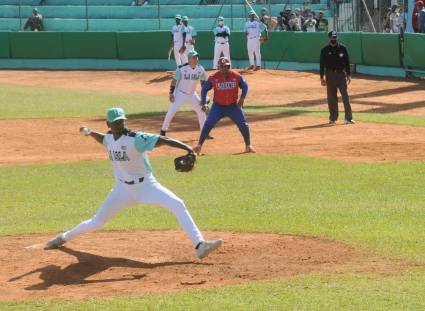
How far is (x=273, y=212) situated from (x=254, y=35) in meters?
26.2

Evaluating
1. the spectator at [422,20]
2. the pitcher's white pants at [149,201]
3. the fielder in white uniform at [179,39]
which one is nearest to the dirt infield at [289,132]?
the fielder in white uniform at [179,39]

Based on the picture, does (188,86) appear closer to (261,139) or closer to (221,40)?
(261,139)

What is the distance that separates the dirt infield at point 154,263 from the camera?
11.4m

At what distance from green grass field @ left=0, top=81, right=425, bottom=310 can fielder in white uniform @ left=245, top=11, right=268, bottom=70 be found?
19.7m

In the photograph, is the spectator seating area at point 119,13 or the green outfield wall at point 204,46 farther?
the spectator seating area at point 119,13

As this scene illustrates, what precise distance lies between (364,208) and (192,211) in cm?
271

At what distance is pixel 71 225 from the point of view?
14984mm

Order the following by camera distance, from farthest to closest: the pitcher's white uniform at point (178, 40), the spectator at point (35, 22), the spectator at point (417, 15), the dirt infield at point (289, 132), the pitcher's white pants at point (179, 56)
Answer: the spectator at point (35, 22), the pitcher's white pants at point (179, 56), the pitcher's white uniform at point (178, 40), the spectator at point (417, 15), the dirt infield at point (289, 132)

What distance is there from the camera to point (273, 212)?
1545 cm

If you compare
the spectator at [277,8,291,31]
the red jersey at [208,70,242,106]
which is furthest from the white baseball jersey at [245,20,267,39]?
the red jersey at [208,70,242,106]

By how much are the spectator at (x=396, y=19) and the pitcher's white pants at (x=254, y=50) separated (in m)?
5.54

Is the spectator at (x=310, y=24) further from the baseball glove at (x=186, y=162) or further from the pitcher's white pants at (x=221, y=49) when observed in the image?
the baseball glove at (x=186, y=162)

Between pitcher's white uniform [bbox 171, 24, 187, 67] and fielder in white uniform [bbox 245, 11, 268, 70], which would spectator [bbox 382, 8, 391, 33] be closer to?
fielder in white uniform [bbox 245, 11, 268, 70]

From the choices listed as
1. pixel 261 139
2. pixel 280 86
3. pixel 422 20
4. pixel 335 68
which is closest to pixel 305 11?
pixel 422 20
